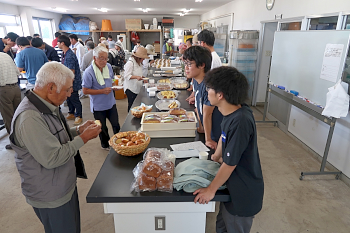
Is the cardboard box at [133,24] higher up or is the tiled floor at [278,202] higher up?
the cardboard box at [133,24]

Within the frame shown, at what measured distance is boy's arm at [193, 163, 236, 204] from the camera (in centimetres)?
113

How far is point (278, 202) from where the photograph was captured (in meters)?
2.34

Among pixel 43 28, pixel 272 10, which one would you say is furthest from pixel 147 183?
pixel 43 28

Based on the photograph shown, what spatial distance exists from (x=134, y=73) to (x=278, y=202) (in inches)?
105

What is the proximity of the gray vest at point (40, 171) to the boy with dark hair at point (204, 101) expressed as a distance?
3.18 feet

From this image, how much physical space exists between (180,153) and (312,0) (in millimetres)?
3250

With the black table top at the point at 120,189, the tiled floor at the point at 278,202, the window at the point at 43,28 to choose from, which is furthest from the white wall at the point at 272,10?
the window at the point at 43,28

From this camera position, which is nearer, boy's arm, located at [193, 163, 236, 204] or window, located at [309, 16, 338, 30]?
boy's arm, located at [193, 163, 236, 204]

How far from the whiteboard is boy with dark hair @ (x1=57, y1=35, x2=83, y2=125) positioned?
3705 mm

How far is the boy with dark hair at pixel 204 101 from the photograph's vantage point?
168cm

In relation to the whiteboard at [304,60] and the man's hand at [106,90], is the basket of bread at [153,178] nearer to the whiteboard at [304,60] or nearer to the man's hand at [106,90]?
the man's hand at [106,90]

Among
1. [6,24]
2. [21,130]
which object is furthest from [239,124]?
[6,24]

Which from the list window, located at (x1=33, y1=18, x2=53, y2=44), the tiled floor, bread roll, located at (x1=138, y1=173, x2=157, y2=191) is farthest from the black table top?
window, located at (x1=33, y1=18, x2=53, y2=44)

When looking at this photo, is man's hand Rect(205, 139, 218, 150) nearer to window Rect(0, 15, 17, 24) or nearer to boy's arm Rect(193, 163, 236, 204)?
boy's arm Rect(193, 163, 236, 204)
